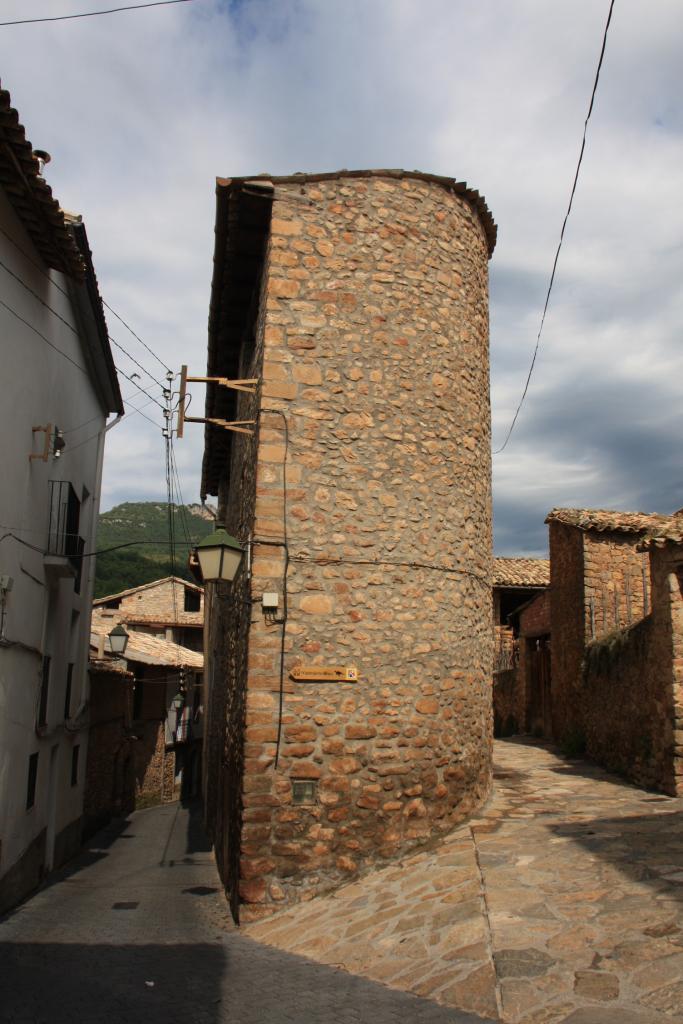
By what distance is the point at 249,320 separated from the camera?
408 inches

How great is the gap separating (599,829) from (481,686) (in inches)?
76.4

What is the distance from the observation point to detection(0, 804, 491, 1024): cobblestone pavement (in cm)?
508

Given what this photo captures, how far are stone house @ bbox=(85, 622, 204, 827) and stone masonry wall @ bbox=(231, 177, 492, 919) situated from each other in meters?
10.4

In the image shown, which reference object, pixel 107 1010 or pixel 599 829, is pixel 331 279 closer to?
pixel 599 829

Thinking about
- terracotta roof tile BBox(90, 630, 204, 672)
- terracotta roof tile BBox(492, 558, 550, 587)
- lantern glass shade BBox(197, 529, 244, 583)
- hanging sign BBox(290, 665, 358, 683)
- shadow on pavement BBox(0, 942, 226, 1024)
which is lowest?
shadow on pavement BBox(0, 942, 226, 1024)

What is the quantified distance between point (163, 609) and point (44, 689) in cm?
2151

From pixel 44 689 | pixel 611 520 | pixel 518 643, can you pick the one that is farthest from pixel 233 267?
pixel 518 643

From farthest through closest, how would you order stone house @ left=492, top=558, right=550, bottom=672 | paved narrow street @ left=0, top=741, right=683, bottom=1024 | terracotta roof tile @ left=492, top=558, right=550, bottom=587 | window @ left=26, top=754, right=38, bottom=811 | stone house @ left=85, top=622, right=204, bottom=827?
terracotta roof tile @ left=492, top=558, right=550, bottom=587 → stone house @ left=492, top=558, right=550, bottom=672 → stone house @ left=85, top=622, right=204, bottom=827 → window @ left=26, top=754, right=38, bottom=811 → paved narrow street @ left=0, top=741, right=683, bottom=1024

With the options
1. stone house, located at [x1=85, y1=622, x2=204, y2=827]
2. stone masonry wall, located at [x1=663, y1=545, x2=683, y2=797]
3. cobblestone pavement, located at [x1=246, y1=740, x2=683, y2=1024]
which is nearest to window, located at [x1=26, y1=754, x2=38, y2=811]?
cobblestone pavement, located at [x1=246, y1=740, x2=683, y2=1024]

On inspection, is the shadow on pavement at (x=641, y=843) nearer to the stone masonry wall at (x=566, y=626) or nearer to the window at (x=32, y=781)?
the window at (x=32, y=781)

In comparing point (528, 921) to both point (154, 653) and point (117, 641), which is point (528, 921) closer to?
point (117, 641)

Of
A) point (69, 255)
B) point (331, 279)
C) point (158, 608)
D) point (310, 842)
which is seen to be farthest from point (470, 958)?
point (158, 608)

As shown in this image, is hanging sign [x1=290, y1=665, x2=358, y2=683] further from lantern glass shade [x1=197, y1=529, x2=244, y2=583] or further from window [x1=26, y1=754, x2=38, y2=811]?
window [x1=26, y1=754, x2=38, y2=811]

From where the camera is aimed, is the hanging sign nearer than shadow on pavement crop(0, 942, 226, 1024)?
No
